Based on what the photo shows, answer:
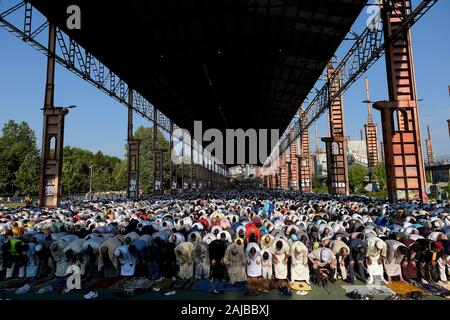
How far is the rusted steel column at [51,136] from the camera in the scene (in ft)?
65.3

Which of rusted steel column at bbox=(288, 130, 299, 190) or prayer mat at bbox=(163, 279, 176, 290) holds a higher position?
rusted steel column at bbox=(288, 130, 299, 190)

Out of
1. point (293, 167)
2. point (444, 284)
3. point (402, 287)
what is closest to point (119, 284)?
point (402, 287)

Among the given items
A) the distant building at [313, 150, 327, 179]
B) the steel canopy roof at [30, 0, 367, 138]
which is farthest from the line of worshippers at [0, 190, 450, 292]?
the distant building at [313, 150, 327, 179]

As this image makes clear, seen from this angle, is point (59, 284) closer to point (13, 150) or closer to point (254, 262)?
point (254, 262)

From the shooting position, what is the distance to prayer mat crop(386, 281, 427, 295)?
25.9 feet

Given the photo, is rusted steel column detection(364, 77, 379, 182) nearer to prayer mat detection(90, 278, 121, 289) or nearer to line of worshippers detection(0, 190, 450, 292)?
line of worshippers detection(0, 190, 450, 292)

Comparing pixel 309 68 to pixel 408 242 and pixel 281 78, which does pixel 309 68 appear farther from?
pixel 408 242

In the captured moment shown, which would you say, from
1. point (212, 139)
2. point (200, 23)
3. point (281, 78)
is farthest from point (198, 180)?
point (200, 23)

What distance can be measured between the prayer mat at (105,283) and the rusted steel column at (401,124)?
629 inches

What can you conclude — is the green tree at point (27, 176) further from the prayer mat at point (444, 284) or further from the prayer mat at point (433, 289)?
the prayer mat at point (444, 284)

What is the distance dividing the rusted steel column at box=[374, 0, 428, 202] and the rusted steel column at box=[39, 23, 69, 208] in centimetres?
2014

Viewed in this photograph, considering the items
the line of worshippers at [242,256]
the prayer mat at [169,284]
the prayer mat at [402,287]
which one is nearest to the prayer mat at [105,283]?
the line of worshippers at [242,256]

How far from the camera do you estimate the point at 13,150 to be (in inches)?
2116

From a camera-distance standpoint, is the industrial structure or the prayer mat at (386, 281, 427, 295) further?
the industrial structure
